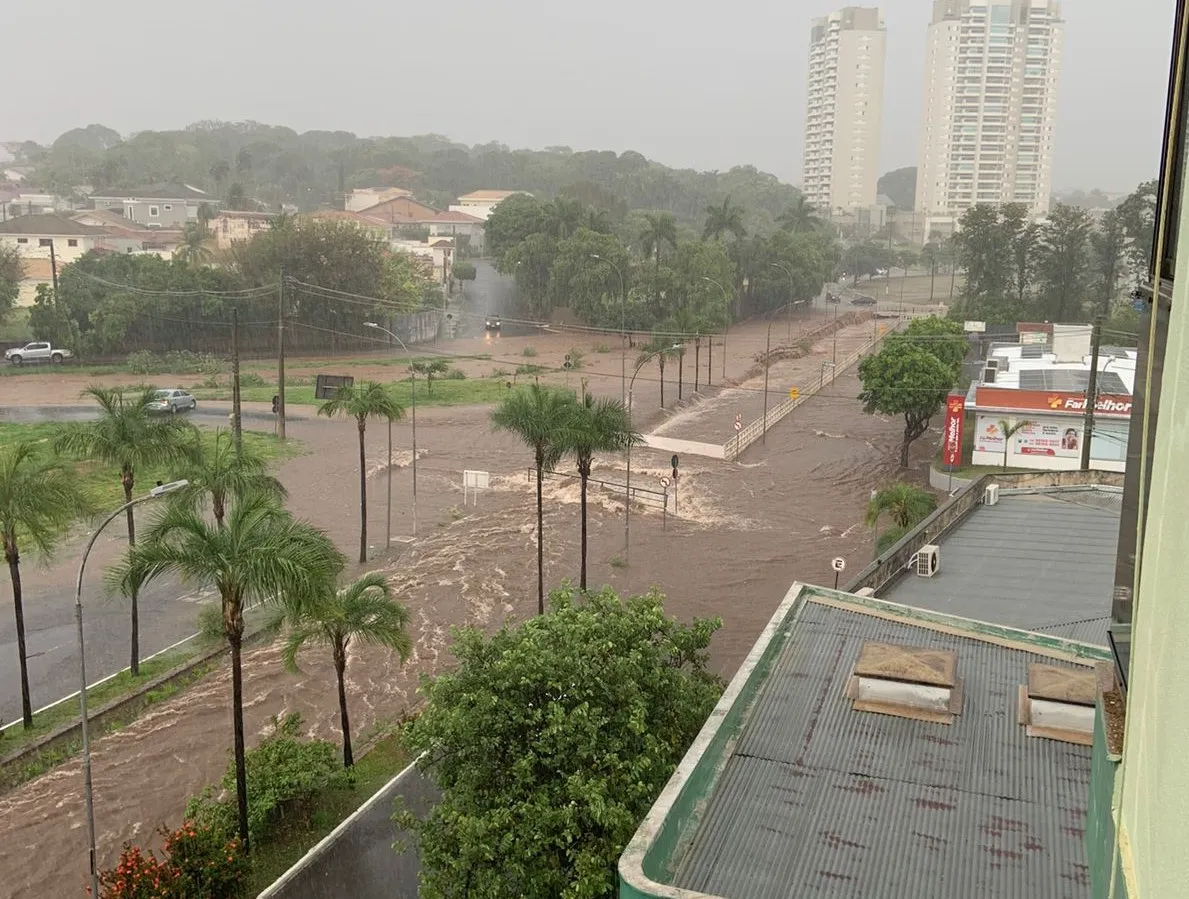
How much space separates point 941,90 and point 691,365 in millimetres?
113635

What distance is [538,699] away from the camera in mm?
11805

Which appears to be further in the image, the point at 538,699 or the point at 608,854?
the point at 538,699

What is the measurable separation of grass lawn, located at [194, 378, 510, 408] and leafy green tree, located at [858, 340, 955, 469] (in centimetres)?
1773

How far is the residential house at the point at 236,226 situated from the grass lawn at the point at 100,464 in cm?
3981

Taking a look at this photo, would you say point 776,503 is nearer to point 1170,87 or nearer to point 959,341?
point 959,341

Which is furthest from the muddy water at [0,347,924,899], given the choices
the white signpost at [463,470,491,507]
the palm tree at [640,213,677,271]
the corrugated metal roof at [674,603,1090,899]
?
the palm tree at [640,213,677,271]

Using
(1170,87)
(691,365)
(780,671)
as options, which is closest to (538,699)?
(780,671)

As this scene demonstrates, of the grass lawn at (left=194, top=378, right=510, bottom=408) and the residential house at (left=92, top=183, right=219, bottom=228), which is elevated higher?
the residential house at (left=92, top=183, right=219, bottom=228)

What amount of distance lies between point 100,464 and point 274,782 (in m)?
25.1

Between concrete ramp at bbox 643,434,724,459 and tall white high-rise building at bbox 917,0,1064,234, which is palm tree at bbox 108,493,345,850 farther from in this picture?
tall white high-rise building at bbox 917,0,1064,234

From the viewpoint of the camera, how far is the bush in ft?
47.3

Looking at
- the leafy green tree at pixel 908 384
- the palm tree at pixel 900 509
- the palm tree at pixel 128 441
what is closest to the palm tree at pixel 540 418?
the palm tree at pixel 128 441

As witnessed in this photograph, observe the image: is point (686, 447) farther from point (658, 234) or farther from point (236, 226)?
point (236, 226)

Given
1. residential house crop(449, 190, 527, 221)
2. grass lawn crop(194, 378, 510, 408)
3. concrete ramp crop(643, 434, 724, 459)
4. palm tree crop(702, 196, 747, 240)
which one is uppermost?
residential house crop(449, 190, 527, 221)
